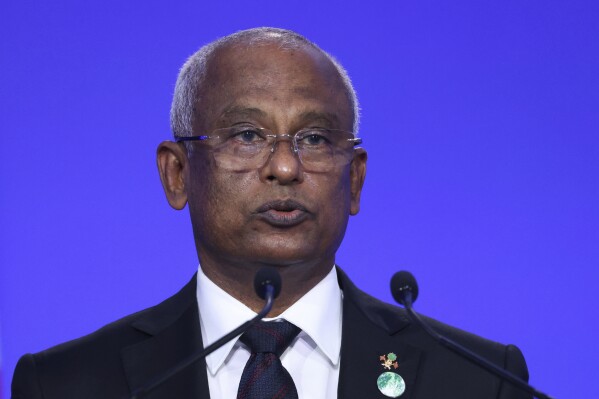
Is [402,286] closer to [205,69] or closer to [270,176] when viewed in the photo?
[270,176]

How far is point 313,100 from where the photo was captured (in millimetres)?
2543

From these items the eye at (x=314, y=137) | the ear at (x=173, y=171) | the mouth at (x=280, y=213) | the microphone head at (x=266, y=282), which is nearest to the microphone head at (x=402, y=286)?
the microphone head at (x=266, y=282)

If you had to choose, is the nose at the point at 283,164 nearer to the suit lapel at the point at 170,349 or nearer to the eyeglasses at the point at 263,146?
the eyeglasses at the point at 263,146

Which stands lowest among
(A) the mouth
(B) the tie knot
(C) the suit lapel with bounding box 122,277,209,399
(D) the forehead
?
(C) the suit lapel with bounding box 122,277,209,399

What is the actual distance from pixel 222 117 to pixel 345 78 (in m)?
0.38

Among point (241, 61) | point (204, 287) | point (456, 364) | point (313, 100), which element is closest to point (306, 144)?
point (313, 100)

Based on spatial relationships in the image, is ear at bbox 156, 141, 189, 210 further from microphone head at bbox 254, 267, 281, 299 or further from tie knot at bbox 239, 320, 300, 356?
microphone head at bbox 254, 267, 281, 299

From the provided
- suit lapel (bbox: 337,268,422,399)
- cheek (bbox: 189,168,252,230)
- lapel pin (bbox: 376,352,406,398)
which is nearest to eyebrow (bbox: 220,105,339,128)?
cheek (bbox: 189,168,252,230)

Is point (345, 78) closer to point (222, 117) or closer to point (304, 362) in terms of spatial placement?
point (222, 117)

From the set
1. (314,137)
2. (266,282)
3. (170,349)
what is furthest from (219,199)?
(266,282)

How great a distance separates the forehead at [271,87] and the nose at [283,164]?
0.18ft

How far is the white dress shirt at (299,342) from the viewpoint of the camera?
2.49 m

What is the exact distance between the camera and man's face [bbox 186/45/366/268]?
8.00ft

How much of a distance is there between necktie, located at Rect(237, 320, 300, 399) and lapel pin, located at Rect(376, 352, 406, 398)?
0.21 m
